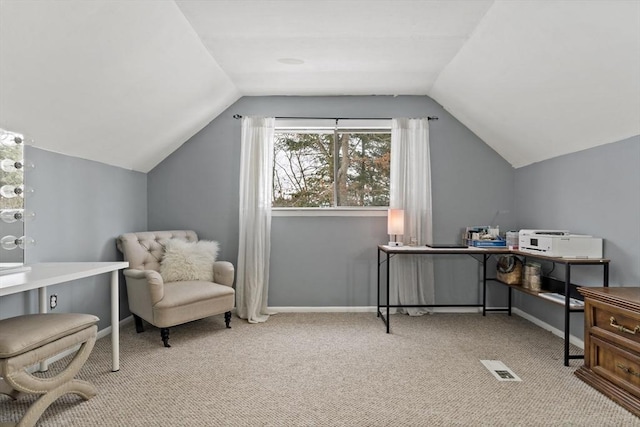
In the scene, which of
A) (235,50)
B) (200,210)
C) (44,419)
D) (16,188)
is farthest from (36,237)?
(235,50)

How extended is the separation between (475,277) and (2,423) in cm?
395

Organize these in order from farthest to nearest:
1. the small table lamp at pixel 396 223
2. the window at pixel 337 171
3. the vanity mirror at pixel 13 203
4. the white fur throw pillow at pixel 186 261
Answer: the window at pixel 337 171, the small table lamp at pixel 396 223, the white fur throw pillow at pixel 186 261, the vanity mirror at pixel 13 203

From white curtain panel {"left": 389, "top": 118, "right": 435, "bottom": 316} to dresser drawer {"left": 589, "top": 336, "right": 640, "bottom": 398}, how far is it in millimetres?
1750

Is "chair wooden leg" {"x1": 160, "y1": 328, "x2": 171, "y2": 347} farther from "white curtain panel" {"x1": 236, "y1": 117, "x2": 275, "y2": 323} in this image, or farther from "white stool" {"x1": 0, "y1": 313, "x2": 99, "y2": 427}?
"white curtain panel" {"x1": 236, "y1": 117, "x2": 275, "y2": 323}

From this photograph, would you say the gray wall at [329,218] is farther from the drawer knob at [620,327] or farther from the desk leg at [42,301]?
the drawer knob at [620,327]

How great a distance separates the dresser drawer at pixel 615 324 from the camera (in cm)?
203

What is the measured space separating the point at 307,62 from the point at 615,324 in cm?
289

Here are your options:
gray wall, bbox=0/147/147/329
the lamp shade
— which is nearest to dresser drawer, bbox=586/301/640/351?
the lamp shade

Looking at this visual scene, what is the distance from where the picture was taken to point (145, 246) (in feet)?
11.6

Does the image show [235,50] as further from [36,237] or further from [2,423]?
[2,423]

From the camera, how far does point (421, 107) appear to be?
162 inches

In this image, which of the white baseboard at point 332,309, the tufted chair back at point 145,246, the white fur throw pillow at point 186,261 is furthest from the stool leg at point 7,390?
the white baseboard at point 332,309

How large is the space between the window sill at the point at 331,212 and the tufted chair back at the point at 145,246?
997mm

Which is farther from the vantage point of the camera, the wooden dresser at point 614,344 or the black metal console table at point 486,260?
the black metal console table at point 486,260
